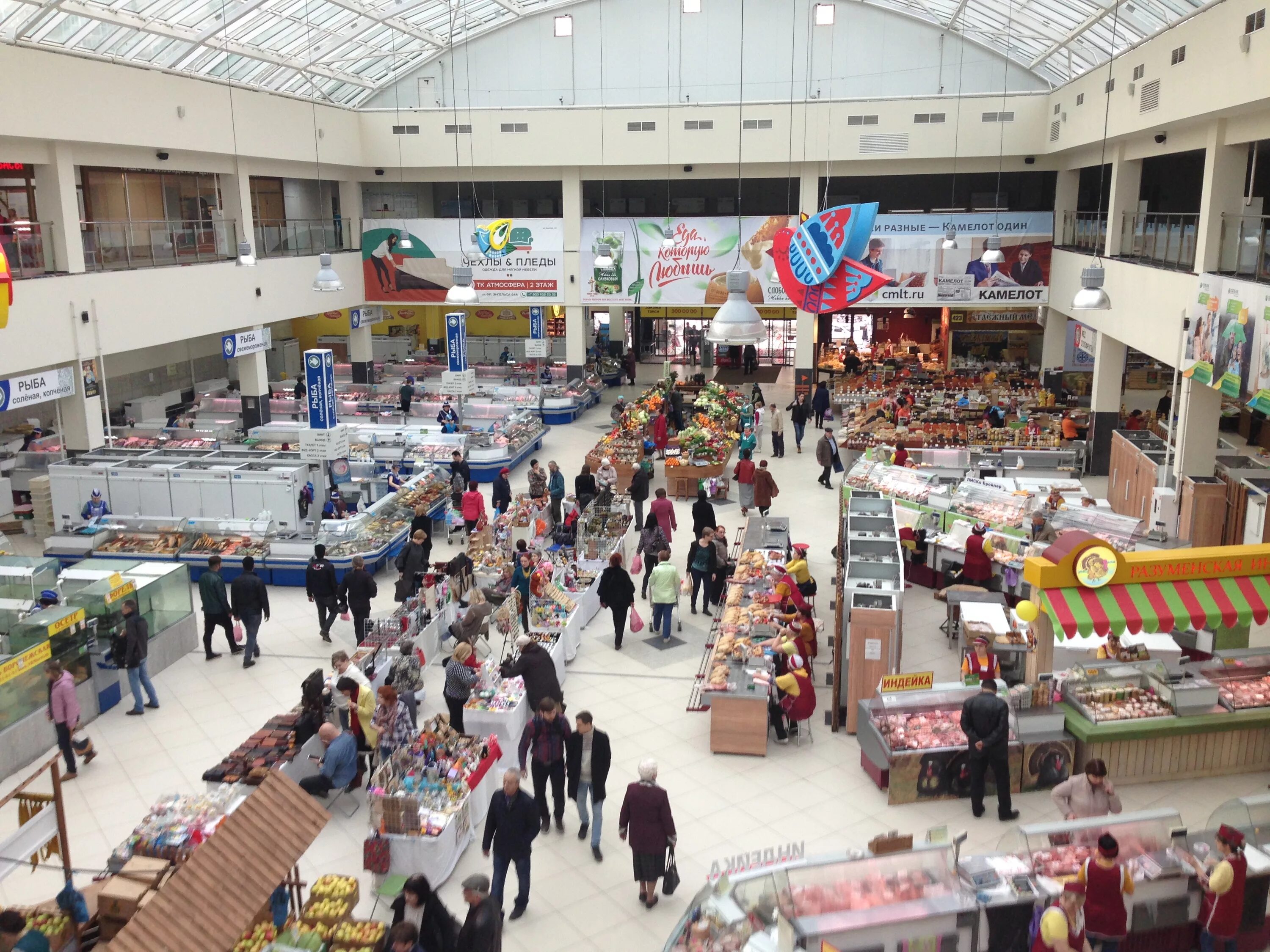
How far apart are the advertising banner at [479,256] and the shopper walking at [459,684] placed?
59.3 feet

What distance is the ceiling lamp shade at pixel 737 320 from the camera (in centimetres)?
898

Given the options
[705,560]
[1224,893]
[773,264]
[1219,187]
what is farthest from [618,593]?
[773,264]

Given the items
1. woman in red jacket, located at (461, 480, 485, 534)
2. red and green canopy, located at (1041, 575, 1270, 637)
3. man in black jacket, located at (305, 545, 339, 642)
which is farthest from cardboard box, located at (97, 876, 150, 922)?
woman in red jacket, located at (461, 480, 485, 534)

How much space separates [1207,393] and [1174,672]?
6.65 metres

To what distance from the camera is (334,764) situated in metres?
8.44

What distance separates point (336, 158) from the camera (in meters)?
25.4

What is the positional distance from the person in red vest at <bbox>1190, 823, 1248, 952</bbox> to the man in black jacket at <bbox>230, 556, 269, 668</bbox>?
9.41 meters

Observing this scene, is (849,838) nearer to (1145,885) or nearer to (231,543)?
(1145,885)

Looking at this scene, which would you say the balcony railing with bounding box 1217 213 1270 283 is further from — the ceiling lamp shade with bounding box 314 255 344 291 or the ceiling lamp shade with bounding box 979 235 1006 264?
the ceiling lamp shade with bounding box 314 255 344 291

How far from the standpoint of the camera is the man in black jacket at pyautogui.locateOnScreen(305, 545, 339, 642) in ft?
40.4

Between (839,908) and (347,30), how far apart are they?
22957 mm

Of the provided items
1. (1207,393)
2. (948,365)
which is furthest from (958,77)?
(1207,393)

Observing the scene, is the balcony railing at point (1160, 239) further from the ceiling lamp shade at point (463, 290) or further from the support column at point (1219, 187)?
the ceiling lamp shade at point (463, 290)

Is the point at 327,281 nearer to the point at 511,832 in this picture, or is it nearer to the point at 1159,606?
the point at 511,832
